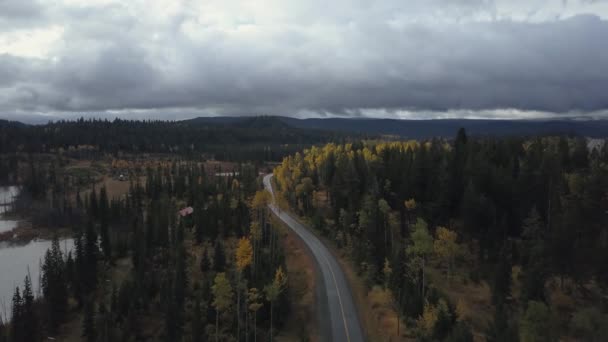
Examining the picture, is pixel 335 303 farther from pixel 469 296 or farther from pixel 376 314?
pixel 469 296

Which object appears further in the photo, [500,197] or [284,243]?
[284,243]

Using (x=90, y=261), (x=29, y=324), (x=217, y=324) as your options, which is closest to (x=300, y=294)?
(x=217, y=324)

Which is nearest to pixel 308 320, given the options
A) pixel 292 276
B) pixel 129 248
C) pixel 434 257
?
pixel 292 276

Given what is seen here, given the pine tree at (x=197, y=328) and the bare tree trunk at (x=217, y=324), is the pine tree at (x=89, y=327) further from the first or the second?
the bare tree trunk at (x=217, y=324)

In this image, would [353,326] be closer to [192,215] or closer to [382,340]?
[382,340]

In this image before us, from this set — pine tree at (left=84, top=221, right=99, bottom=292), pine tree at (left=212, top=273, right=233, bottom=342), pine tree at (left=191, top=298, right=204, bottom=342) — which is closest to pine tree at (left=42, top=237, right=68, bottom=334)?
pine tree at (left=84, top=221, right=99, bottom=292)

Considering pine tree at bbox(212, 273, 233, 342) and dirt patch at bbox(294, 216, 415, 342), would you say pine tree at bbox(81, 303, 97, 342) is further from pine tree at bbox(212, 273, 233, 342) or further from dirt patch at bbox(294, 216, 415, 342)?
dirt patch at bbox(294, 216, 415, 342)
